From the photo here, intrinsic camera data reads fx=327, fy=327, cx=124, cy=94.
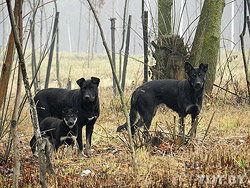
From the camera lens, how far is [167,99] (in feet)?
22.1

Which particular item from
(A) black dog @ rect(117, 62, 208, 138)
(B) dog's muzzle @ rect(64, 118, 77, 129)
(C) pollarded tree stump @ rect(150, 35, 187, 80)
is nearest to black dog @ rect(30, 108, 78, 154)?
(B) dog's muzzle @ rect(64, 118, 77, 129)

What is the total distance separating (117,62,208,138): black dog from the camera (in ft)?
21.0

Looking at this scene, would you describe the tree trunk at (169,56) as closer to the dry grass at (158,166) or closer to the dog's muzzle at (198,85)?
the dry grass at (158,166)

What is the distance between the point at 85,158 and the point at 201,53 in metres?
5.78

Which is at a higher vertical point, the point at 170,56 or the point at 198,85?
the point at 170,56

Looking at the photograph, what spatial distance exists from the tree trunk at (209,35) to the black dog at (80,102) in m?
4.18

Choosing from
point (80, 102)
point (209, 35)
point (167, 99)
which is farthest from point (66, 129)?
point (209, 35)

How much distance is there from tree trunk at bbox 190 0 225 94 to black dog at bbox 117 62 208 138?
283cm

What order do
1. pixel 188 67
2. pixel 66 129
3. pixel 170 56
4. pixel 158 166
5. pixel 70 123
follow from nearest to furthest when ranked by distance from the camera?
pixel 158 166, pixel 70 123, pixel 66 129, pixel 188 67, pixel 170 56

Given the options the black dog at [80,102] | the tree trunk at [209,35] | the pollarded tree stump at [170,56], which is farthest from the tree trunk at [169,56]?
the black dog at [80,102]

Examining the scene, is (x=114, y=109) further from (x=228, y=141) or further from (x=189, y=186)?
(x=189, y=186)

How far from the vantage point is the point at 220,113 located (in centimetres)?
798

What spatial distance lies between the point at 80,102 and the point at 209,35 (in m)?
5.20

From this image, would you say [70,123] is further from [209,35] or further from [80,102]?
[209,35]
